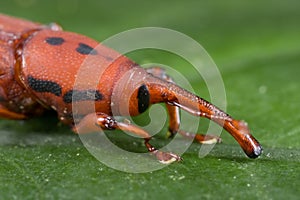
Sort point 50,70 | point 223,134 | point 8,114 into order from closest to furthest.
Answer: point 50,70, point 223,134, point 8,114

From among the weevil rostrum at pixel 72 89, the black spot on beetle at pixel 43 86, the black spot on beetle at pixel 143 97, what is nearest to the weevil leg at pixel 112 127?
the weevil rostrum at pixel 72 89

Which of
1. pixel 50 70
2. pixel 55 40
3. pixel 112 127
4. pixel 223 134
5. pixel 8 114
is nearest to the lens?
pixel 112 127

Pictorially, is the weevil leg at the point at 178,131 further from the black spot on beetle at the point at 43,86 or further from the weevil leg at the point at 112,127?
the black spot on beetle at the point at 43,86

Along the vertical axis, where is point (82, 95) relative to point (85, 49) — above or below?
below

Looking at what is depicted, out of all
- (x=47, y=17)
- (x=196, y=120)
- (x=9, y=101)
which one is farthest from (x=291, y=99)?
(x=47, y=17)

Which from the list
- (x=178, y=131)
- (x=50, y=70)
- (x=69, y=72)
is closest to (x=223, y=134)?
(x=178, y=131)

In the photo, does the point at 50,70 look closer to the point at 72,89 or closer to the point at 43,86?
the point at 43,86

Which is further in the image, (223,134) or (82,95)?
(223,134)

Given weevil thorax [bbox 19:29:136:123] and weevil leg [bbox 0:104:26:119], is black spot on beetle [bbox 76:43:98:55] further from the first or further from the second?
weevil leg [bbox 0:104:26:119]
